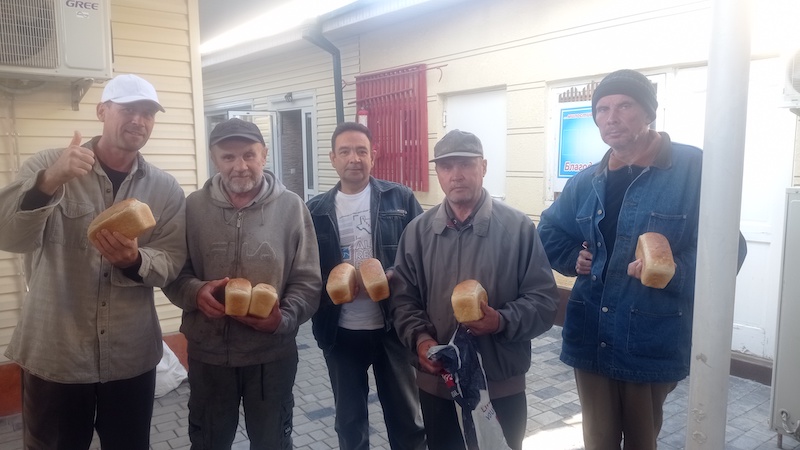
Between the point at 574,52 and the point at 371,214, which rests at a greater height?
the point at 574,52

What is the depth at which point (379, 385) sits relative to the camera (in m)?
3.11

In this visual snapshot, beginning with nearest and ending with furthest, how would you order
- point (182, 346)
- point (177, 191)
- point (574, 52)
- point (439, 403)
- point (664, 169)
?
point (664, 169) → point (439, 403) → point (177, 191) → point (182, 346) → point (574, 52)

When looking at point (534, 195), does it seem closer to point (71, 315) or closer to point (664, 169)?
point (664, 169)

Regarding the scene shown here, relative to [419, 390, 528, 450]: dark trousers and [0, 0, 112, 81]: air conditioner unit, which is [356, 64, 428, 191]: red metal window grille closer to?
[0, 0, 112, 81]: air conditioner unit

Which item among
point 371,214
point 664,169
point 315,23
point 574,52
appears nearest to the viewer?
point 664,169

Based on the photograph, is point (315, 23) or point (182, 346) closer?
point (182, 346)

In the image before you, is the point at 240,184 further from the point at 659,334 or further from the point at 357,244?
the point at 659,334

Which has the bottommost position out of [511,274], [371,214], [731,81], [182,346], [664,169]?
[182,346]

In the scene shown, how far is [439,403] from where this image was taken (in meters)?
2.49

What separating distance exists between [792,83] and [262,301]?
361 cm

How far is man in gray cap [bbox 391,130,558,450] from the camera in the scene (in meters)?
2.37

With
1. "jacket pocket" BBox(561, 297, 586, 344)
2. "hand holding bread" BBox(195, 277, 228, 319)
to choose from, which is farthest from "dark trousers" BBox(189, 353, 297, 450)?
"jacket pocket" BBox(561, 297, 586, 344)

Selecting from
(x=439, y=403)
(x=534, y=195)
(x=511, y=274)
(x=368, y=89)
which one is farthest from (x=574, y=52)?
(x=439, y=403)

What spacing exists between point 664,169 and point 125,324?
2.52 m
